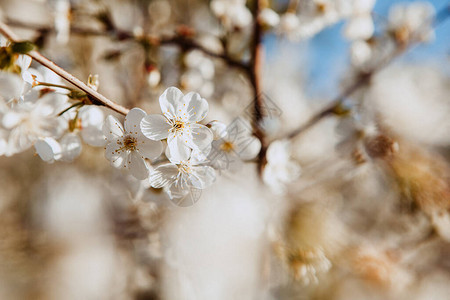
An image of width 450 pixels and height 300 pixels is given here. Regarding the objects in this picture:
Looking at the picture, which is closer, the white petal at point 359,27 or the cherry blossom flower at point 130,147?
the cherry blossom flower at point 130,147

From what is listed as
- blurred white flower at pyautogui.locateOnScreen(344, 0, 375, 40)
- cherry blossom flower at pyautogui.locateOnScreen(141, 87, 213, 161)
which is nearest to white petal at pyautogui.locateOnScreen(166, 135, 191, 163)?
cherry blossom flower at pyautogui.locateOnScreen(141, 87, 213, 161)

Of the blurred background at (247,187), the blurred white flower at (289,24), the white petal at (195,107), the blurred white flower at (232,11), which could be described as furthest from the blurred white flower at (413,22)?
the white petal at (195,107)

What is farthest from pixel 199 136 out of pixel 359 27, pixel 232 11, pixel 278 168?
pixel 359 27

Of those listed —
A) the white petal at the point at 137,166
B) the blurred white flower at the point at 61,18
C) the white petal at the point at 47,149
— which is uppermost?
the blurred white flower at the point at 61,18

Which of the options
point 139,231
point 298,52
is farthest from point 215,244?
point 298,52

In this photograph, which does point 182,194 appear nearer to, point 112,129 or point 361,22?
point 112,129

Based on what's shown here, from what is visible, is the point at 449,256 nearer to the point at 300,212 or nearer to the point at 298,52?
the point at 300,212

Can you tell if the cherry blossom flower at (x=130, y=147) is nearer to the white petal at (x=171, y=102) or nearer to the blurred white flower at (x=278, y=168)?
the white petal at (x=171, y=102)
